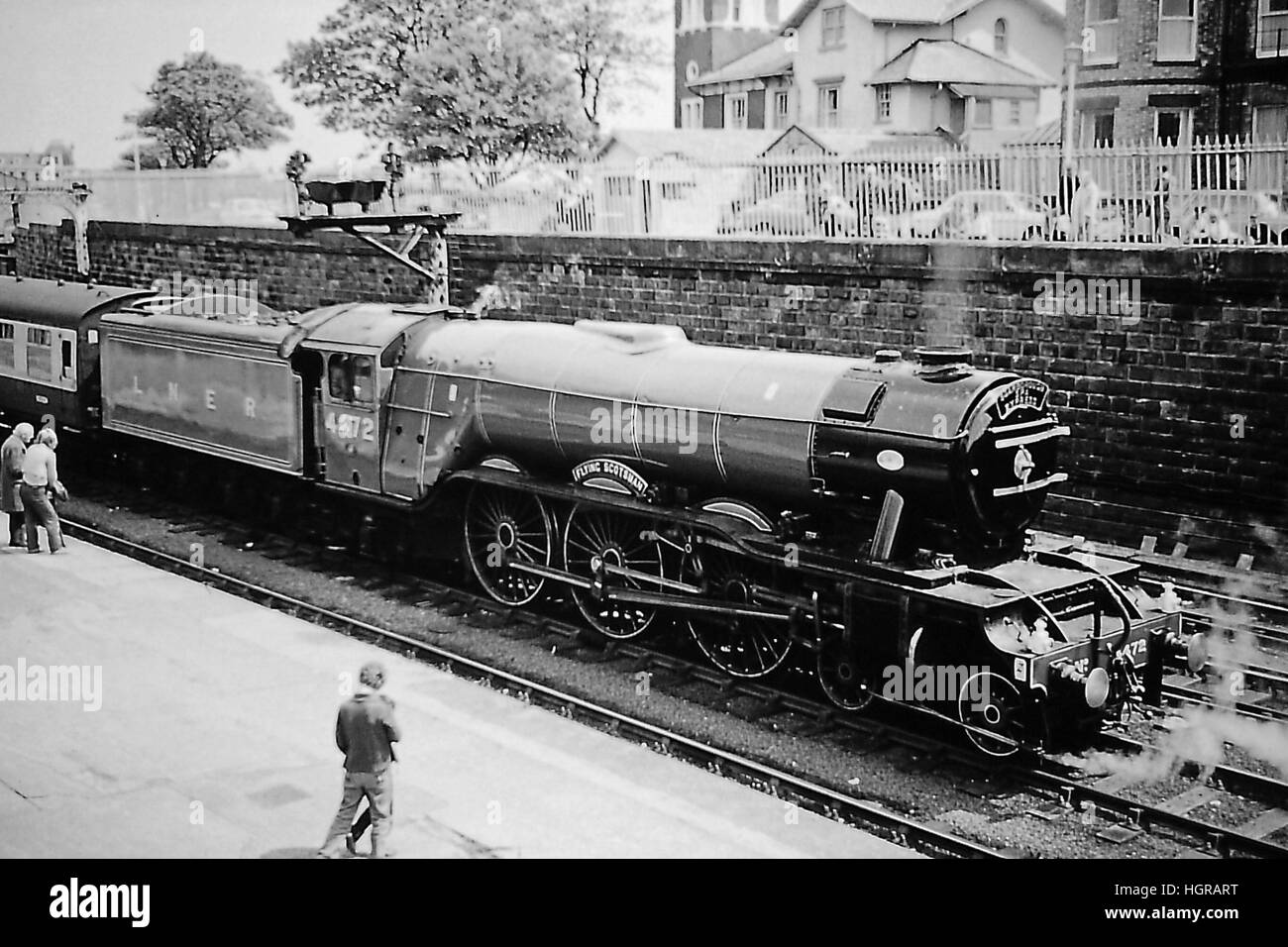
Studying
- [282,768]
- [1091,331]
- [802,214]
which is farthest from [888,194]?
[282,768]

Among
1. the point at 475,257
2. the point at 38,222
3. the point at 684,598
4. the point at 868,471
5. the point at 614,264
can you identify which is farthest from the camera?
the point at 38,222

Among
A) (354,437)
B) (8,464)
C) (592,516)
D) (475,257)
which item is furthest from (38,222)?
(592,516)

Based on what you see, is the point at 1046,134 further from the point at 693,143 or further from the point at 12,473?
the point at 12,473

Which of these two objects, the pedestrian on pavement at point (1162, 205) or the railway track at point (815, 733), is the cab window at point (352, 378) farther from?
the pedestrian on pavement at point (1162, 205)

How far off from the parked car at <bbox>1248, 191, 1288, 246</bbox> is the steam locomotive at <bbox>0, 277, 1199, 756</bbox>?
4445 millimetres

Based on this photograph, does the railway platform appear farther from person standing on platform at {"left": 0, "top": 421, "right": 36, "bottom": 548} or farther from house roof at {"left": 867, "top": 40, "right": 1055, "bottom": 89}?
house roof at {"left": 867, "top": 40, "right": 1055, "bottom": 89}

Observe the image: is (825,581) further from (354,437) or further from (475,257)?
(475,257)

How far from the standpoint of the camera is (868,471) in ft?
29.2

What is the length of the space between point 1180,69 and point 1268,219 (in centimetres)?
787

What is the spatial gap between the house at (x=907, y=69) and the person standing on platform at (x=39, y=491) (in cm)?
1254

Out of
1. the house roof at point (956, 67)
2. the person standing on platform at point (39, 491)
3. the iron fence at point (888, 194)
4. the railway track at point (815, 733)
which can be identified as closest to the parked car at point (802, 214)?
the iron fence at point (888, 194)

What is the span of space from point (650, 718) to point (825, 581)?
1498 millimetres

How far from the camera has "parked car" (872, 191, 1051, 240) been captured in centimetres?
1418

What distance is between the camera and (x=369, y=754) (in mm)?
6934
